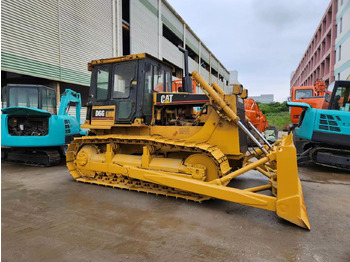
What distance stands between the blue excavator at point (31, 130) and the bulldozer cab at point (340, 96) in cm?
829

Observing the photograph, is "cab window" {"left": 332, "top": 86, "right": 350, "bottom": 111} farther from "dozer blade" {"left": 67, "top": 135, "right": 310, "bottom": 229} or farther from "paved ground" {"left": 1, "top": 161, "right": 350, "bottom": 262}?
"dozer blade" {"left": 67, "top": 135, "right": 310, "bottom": 229}

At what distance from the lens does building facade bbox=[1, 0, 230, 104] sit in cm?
906

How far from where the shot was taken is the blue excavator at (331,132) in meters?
5.93

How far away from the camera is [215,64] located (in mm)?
36062

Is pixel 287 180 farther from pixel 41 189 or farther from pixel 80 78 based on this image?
pixel 80 78

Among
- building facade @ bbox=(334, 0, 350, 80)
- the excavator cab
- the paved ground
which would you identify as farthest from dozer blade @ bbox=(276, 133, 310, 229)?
building facade @ bbox=(334, 0, 350, 80)

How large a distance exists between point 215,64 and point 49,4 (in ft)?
95.2

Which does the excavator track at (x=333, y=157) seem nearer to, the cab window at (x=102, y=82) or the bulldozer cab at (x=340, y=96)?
the bulldozer cab at (x=340, y=96)

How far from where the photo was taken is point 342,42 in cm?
2183

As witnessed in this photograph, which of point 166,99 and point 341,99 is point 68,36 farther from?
point 341,99

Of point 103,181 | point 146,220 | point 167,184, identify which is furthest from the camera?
point 103,181

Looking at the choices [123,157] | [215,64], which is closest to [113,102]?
[123,157]

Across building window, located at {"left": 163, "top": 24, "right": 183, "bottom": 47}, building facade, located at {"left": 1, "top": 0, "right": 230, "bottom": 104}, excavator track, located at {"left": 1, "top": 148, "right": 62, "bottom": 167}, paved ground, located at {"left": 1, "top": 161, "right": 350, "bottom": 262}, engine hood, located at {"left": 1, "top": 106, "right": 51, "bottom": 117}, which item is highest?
building window, located at {"left": 163, "top": 24, "right": 183, "bottom": 47}

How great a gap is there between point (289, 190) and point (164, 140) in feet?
7.48
